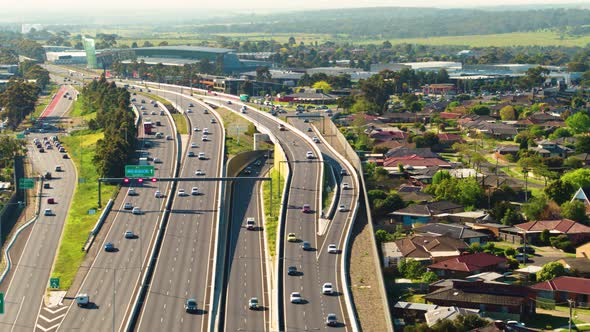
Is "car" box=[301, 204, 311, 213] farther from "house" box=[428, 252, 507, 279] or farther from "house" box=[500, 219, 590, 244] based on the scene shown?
"house" box=[428, 252, 507, 279]

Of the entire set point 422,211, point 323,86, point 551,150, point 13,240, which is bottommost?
point 323,86

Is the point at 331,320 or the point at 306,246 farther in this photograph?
the point at 306,246

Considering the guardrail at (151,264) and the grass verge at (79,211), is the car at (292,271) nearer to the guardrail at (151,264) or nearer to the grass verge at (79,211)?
the guardrail at (151,264)

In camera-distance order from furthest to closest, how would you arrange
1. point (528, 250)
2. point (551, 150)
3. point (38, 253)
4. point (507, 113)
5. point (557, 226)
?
point (507, 113) → point (551, 150) → point (557, 226) → point (528, 250) → point (38, 253)

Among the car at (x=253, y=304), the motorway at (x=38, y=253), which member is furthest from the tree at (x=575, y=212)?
the motorway at (x=38, y=253)

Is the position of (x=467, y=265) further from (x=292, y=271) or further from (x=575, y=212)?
(x=575, y=212)

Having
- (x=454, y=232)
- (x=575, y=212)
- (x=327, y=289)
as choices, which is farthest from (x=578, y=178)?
(x=327, y=289)

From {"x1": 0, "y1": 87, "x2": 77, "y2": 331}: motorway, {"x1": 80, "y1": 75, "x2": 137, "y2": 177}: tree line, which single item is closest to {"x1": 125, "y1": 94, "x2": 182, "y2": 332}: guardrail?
{"x1": 80, "y1": 75, "x2": 137, "y2": 177}: tree line
